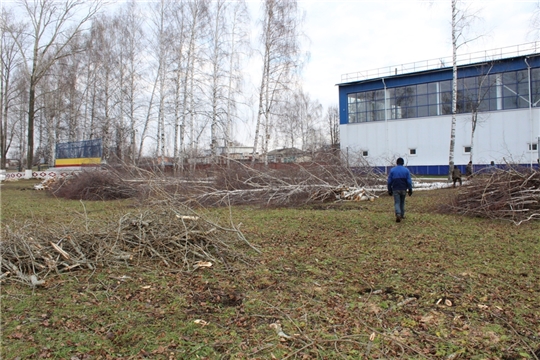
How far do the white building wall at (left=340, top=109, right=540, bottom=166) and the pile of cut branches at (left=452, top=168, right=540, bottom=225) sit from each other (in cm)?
1554

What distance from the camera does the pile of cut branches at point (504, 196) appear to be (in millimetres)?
9398

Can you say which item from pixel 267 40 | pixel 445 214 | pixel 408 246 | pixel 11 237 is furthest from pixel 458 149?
pixel 11 237

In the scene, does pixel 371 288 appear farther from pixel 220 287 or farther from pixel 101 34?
pixel 101 34

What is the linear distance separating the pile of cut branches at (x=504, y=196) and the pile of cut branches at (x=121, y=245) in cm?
631

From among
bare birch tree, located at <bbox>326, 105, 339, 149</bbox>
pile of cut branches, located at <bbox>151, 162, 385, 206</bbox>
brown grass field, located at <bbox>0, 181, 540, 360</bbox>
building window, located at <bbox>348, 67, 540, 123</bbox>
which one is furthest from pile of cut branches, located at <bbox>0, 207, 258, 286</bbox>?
bare birch tree, located at <bbox>326, 105, 339, 149</bbox>

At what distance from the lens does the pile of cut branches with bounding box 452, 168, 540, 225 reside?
9398mm

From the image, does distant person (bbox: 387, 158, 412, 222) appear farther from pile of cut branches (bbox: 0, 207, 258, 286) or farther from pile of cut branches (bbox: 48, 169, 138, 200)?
pile of cut branches (bbox: 48, 169, 138, 200)

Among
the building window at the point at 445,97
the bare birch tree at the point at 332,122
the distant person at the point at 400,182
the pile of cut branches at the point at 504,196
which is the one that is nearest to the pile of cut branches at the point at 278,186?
the pile of cut branches at the point at 504,196

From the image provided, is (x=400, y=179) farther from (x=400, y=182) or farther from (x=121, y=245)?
(x=121, y=245)

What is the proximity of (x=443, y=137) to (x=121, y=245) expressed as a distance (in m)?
30.0

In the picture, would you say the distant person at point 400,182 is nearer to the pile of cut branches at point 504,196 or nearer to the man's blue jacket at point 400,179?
the man's blue jacket at point 400,179

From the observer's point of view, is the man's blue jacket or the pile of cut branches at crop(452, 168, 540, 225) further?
the pile of cut branches at crop(452, 168, 540, 225)

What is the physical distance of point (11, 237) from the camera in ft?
18.7

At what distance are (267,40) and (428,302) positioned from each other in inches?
834
